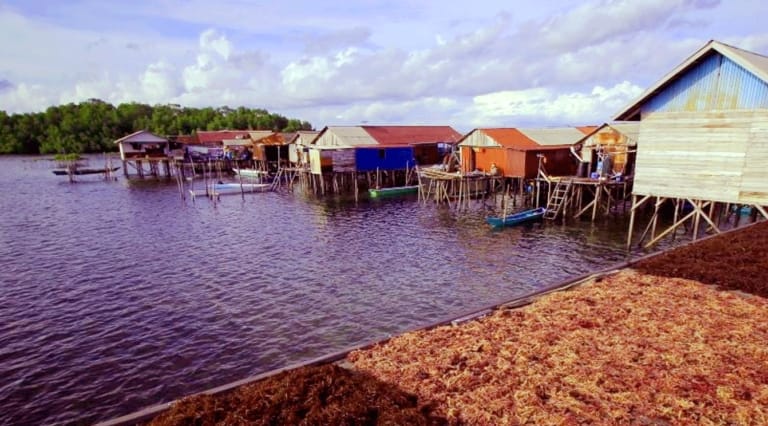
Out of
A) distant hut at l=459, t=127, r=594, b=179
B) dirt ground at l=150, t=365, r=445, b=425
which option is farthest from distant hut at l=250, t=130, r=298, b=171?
dirt ground at l=150, t=365, r=445, b=425

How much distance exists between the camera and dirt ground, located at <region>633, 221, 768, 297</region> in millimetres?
10203

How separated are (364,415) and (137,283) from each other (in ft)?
54.8

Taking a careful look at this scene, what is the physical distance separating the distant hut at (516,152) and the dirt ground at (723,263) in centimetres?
2061

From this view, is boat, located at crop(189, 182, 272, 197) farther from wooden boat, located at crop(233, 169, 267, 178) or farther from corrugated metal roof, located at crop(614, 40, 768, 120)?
corrugated metal roof, located at crop(614, 40, 768, 120)

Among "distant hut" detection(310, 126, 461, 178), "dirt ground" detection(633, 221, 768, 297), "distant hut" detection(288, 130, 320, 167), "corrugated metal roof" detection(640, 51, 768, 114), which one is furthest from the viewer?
"distant hut" detection(288, 130, 320, 167)

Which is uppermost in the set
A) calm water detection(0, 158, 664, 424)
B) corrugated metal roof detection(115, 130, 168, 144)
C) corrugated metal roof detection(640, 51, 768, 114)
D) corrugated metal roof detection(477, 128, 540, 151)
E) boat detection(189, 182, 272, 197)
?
corrugated metal roof detection(640, 51, 768, 114)

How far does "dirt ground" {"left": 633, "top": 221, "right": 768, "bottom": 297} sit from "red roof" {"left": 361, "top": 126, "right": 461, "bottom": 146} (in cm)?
3404

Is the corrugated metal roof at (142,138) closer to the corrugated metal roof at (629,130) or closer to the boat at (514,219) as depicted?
the boat at (514,219)

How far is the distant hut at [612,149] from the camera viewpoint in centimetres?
2988

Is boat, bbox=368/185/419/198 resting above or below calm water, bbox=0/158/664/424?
above

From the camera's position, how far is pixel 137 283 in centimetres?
1861

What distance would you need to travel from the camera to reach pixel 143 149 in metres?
64.4

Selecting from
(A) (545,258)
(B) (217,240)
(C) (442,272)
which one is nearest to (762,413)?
(C) (442,272)

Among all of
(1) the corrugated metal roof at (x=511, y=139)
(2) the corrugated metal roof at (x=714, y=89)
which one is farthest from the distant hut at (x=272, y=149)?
(2) the corrugated metal roof at (x=714, y=89)
